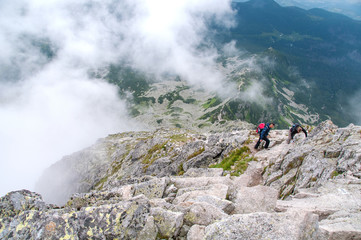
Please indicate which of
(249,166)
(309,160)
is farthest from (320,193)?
(249,166)

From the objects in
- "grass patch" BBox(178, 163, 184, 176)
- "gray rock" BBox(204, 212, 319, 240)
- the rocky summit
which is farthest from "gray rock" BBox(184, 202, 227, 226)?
"grass patch" BBox(178, 163, 184, 176)

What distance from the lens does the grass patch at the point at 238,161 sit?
29.4m

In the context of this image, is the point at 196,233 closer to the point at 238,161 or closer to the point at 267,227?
the point at 267,227

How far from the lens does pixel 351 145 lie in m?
23.1

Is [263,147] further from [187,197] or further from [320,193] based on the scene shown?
[187,197]

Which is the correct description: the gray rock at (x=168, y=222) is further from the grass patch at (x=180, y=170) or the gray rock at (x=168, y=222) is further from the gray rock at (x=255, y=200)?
the grass patch at (x=180, y=170)

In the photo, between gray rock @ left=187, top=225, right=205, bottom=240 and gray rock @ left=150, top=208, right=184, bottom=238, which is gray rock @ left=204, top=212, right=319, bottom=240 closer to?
Result: gray rock @ left=187, top=225, right=205, bottom=240

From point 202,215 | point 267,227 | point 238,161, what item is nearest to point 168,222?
point 202,215

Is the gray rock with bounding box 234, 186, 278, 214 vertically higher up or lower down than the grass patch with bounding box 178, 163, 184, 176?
lower down

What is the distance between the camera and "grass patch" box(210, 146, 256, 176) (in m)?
29.4

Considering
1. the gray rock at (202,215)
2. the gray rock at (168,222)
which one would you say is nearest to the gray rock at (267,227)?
the gray rock at (202,215)

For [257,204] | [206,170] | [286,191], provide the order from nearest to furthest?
[257,204] → [286,191] → [206,170]

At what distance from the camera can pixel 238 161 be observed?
3325 cm

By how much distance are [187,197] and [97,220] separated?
24.4 ft
